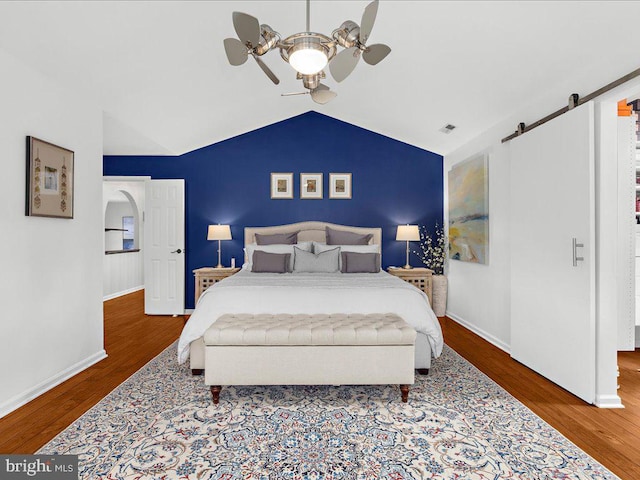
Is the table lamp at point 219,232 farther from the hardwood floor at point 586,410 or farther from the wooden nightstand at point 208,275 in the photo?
the hardwood floor at point 586,410

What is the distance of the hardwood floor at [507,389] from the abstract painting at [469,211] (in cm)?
109

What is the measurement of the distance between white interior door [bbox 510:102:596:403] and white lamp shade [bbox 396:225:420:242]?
74.7 inches

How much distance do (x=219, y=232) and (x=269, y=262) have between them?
128 centimetres

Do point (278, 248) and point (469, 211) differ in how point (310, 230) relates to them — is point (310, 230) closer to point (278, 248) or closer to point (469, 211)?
point (278, 248)

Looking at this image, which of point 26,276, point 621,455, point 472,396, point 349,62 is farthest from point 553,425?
point 26,276

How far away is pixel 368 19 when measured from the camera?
2.08m

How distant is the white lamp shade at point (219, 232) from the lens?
217 inches

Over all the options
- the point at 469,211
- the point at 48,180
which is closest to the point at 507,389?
the point at 469,211

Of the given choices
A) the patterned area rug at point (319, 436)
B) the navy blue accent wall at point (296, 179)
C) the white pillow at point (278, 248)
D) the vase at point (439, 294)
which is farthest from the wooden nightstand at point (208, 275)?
the vase at point (439, 294)

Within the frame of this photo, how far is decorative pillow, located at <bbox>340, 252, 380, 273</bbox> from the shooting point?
465 centimetres

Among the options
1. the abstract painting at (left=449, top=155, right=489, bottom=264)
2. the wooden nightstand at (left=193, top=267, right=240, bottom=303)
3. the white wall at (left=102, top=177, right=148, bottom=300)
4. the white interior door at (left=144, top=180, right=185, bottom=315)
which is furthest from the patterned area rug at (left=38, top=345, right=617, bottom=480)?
the white wall at (left=102, top=177, right=148, bottom=300)

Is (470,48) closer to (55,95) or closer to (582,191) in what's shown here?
(582,191)

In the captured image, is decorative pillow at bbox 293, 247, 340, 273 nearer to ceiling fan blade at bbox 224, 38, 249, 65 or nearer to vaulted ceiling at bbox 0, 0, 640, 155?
vaulted ceiling at bbox 0, 0, 640, 155

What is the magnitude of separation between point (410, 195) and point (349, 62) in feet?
12.4
